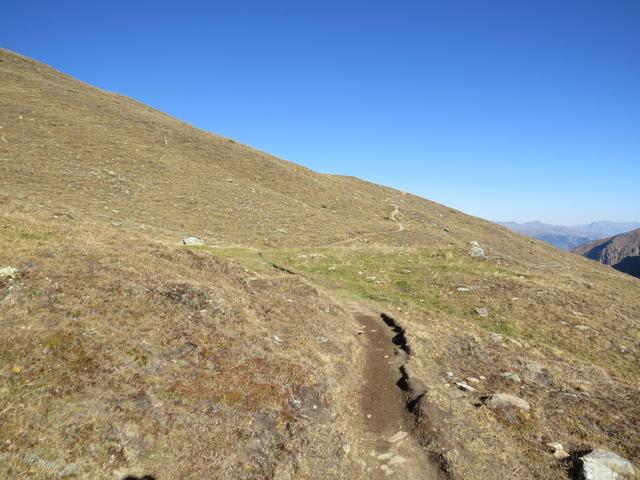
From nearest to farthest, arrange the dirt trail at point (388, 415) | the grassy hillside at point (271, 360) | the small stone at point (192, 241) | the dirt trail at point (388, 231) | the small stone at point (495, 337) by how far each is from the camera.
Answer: the grassy hillside at point (271, 360), the dirt trail at point (388, 415), the small stone at point (495, 337), the small stone at point (192, 241), the dirt trail at point (388, 231)

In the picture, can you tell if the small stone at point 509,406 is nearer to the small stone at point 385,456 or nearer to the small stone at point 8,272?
the small stone at point 385,456

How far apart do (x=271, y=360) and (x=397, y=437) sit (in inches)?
188

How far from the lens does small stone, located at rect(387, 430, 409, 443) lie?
11047 mm

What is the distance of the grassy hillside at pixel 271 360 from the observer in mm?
8477

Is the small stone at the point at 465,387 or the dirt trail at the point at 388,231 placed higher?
the dirt trail at the point at 388,231

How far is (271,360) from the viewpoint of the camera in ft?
43.8

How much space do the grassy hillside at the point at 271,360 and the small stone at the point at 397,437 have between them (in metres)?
0.35

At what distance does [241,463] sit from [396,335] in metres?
12.0

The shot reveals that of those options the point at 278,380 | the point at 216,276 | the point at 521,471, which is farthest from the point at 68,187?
the point at 521,471

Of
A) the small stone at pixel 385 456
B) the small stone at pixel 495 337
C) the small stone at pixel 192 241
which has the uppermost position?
the small stone at pixel 192 241

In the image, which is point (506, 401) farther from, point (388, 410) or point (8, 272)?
point (8, 272)

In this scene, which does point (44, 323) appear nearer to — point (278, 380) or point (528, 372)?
point (278, 380)

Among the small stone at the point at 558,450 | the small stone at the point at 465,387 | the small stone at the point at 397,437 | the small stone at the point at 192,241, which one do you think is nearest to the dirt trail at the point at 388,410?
the small stone at the point at 397,437

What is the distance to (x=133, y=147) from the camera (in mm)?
59594
